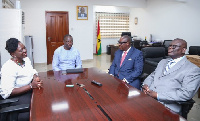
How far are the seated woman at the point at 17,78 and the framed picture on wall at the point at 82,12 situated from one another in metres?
5.40

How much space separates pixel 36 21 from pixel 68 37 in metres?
4.23

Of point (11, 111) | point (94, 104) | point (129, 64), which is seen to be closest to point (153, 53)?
point (129, 64)

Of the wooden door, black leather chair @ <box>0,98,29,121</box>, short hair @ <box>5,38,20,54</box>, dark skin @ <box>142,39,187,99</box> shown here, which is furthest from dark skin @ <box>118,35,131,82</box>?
the wooden door

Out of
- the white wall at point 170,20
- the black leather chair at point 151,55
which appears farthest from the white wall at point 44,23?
the black leather chair at point 151,55

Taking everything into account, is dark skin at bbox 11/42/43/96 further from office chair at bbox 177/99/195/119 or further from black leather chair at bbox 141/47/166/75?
black leather chair at bbox 141/47/166/75

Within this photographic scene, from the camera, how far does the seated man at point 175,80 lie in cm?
186

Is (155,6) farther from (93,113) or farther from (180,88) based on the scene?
(93,113)

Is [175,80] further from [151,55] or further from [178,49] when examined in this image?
[151,55]

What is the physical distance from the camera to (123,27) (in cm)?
1037

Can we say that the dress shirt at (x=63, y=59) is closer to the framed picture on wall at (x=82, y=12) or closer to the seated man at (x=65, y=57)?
the seated man at (x=65, y=57)

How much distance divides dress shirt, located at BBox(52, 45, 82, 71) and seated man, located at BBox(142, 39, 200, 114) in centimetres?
158

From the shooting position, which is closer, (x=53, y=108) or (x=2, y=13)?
(x=53, y=108)

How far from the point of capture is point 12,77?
73.5 inches

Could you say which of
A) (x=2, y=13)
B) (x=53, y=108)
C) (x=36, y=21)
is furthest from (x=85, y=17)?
(x=53, y=108)
